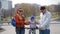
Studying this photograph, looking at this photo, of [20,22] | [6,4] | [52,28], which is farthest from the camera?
[52,28]

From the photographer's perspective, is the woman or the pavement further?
the pavement

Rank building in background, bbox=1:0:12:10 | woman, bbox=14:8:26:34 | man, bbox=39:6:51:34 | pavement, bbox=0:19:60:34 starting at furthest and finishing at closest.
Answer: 1. pavement, bbox=0:19:60:34
2. building in background, bbox=1:0:12:10
3. woman, bbox=14:8:26:34
4. man, bbox=39:6:51:34

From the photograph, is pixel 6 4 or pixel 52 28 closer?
pixel 6 4

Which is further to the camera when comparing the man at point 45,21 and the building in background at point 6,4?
the building in background at point 6,4

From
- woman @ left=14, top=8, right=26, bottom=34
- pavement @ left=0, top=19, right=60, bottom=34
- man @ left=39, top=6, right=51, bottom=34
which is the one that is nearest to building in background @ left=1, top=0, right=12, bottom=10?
pavement @ left=0, top=19, right=60, bottom=34

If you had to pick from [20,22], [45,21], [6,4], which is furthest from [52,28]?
[45,21]

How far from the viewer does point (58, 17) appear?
7137 mm

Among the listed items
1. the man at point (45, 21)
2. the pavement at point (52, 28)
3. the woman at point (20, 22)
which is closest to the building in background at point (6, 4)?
the pavement at point (52, 28)

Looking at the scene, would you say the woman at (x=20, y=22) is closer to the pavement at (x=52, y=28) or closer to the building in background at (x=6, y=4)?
the building in background at (x=6, y=4)

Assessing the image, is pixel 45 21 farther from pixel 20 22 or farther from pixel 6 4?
pixel 6 4

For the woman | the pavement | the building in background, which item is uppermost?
the building in background

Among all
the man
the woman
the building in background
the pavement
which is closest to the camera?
the man

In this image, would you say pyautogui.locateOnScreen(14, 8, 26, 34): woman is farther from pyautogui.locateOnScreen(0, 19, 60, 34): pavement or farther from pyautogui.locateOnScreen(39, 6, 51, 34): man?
pyautogui.locateOnScreen(0, 19, 60, 34): pavement

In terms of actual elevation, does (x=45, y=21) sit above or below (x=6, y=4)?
below
